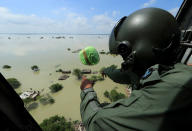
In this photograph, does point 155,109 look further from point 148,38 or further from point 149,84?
point 148,38

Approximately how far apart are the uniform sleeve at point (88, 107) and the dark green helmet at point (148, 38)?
469 millimetres

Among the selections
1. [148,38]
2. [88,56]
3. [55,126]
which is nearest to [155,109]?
[148,38]

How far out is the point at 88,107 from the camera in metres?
1.00

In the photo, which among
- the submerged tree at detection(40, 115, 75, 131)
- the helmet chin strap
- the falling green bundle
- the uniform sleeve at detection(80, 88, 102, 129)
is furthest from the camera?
the submerged tree at detection(40, 115, 75, 131)

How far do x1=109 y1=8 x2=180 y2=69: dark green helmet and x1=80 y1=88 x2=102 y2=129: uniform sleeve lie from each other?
1.54 ft

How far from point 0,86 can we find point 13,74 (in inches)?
510

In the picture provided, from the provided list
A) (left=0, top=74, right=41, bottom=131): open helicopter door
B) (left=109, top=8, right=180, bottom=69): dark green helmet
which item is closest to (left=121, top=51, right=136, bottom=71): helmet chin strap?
(left=109, top=8, right=180, bottom=69): dark green helmet

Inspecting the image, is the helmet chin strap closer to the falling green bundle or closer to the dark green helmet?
the dark green helmet

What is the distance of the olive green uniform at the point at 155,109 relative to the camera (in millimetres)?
609

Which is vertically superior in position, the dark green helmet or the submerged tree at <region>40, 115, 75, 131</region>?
the dark green helmet

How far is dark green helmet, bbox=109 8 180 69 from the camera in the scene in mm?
958

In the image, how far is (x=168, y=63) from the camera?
1.00 meters

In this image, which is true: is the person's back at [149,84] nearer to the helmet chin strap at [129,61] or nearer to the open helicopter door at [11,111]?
the helmet chin strap at [129,61]

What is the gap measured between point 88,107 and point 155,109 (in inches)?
22.3
